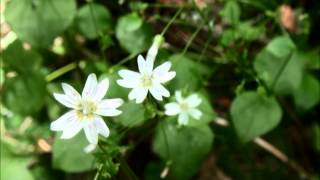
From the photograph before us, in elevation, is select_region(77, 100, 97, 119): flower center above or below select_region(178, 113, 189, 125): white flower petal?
above

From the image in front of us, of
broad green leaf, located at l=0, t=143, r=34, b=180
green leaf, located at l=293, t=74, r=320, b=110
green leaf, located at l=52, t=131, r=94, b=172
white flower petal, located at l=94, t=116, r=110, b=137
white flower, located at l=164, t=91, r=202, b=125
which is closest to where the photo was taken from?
white flower petal, located at l=94, t=116, r=110, b=137

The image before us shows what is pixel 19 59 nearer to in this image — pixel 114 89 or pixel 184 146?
pixel 114 89

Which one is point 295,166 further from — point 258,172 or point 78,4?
point 78,4

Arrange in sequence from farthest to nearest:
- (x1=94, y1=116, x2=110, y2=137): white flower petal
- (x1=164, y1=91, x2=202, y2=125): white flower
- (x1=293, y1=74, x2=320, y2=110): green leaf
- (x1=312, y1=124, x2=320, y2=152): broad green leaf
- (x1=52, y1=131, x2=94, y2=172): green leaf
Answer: (x1=312, y1=124, x2=320, y2=152): broad green leaf → (x1=293, y1=74, x2=320, y2=110): green leaf → (x1=52, y1=131, x2=94, y2=172): green leaf → (x1=164, y1=91, x2=202, y2=125): white flower → (x1=94, y1=116, x2=110, y2=137): white flower petal

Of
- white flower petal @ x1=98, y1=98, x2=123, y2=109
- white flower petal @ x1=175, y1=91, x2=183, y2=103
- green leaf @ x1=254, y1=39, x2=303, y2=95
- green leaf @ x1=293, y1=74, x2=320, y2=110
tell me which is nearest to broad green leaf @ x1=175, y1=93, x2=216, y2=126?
white flower petal @ x1=175, y1=91, x2=183, y2=103

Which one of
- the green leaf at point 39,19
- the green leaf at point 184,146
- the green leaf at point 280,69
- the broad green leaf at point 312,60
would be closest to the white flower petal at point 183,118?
the green leaf at point 184,146

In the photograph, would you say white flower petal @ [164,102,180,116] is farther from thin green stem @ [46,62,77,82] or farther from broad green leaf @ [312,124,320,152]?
broad green leaf @ [312,124,320,152]

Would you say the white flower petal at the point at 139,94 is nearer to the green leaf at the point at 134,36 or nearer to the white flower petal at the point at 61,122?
the white flower petal at the point at 61,122
